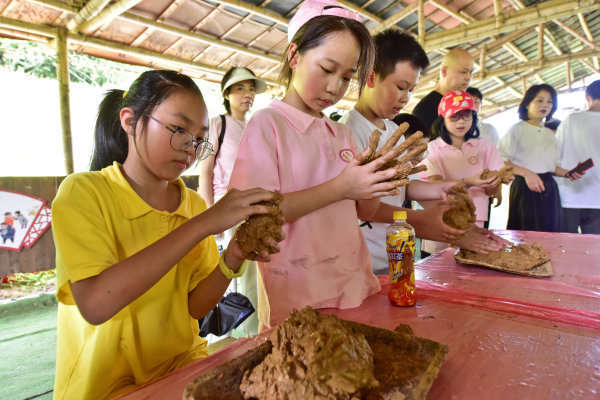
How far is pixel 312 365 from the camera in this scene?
568 millimetres

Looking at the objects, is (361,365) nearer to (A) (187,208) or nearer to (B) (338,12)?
(A) (187,208)

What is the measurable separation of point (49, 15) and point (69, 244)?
3806 millimetres

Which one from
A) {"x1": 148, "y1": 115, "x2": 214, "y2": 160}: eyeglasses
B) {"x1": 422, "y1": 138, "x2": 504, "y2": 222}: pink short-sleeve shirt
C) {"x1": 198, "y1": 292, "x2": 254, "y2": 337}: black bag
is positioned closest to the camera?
{"x1": 148, "y1": 115, "x2": 214, "y2": 160}: eyeglasses

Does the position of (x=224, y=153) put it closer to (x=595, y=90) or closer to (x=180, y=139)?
(x=180, y=139)

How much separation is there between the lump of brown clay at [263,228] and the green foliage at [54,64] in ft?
14.3

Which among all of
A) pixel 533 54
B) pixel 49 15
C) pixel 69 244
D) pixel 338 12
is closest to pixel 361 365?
pixel 69 244

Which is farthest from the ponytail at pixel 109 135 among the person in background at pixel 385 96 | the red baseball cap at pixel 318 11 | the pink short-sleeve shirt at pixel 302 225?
the person in background at pixel 385 96

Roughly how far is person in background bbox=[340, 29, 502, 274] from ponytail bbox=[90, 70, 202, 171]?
1110 mm

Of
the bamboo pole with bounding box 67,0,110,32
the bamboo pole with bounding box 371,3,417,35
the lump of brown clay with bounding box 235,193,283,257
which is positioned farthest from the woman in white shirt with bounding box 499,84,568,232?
the bamboo pole with bounding box 67,0,110,32

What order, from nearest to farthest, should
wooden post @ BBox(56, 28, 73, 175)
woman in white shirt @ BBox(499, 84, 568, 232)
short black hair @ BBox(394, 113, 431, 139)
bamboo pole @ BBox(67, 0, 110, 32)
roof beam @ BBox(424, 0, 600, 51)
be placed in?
short black hair @ BBox(394, 113, 431, 139) → bamboo pole @ BBox(67, 0, 110, 32) → wooden post @ BBox(56, 28, 73, 175) → woman in white shirt @ BBox(499, 84, 568, 232) → roof beam @ BBox(424, 0, 600, 51)

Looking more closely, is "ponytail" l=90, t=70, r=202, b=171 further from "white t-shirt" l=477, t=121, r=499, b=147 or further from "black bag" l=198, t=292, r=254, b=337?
"white t-shirt" l=477, t=121, r=499, b=147

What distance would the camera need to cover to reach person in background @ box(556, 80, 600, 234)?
12.6 feet

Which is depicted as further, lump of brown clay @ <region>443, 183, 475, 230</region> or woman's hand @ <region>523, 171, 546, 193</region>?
woman's hand @ <region>523, 171, 546, 193</region>

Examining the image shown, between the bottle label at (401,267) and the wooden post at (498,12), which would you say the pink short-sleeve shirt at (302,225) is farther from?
the wooden post at (498,12)
